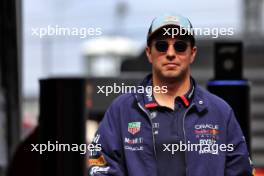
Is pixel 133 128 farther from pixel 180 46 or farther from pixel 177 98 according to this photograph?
pixel 180 46

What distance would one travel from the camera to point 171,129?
226 centimetres

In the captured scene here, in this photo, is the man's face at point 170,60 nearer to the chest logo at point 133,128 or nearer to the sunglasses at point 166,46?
the sunglasses at point 166,46

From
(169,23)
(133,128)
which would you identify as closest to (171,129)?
(133,128)

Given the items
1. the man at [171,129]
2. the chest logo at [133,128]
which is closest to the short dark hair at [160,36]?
the man at [171,129]

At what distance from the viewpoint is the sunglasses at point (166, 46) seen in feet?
7.63

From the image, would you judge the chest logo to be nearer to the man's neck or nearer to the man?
the man

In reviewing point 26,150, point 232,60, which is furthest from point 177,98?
point 26,150

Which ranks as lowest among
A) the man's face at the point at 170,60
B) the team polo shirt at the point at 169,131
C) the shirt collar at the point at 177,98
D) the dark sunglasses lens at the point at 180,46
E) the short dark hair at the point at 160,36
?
the team polo shirt at the point at 169,131

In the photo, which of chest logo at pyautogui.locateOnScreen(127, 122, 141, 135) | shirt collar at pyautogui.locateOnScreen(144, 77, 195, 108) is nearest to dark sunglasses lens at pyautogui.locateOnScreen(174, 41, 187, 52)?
shirt collar at pyautogui.locateOnScreen(144, 77, 195, 108)

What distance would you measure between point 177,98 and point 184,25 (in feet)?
0.77

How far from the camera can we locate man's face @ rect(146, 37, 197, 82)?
7.57 feet

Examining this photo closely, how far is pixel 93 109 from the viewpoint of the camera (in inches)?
130

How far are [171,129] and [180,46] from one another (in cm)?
27

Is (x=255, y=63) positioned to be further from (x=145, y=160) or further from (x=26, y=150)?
(x=145, y=160)
